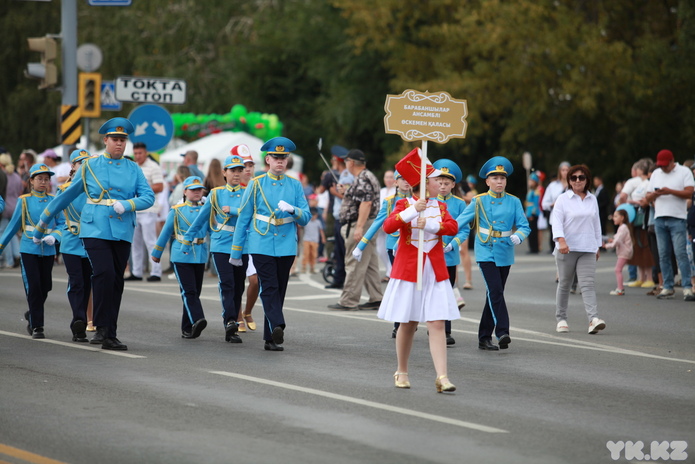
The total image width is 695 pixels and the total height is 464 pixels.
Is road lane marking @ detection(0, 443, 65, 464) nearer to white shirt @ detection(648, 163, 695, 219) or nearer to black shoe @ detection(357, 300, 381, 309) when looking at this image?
black shoe @ detection(357, 300, 381, 309)

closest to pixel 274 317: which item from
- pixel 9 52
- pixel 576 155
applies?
pixel 576 155

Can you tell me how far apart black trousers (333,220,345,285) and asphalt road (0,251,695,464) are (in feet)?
11.1

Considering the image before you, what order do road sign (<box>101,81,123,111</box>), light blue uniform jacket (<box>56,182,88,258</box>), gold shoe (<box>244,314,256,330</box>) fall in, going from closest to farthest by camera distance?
light blue uniform jacket (<box>56,182,88,258</box>), gold shoe (<box>244,314,256,330</box>), road sign (<box>101,81,123,111</box>)

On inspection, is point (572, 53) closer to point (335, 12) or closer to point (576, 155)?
point (576, 155)

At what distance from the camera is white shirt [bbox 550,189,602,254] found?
13195 mm

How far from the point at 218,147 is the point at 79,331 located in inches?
852

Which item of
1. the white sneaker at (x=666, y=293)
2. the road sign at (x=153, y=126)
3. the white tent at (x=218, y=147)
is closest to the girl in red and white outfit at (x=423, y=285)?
the white sneaker at (x=666, y=293)

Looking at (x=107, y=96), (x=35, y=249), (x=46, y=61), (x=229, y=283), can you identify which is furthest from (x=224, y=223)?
(x=107, y=96)

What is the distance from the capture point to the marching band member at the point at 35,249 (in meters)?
12.1

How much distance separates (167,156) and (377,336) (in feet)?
79.4

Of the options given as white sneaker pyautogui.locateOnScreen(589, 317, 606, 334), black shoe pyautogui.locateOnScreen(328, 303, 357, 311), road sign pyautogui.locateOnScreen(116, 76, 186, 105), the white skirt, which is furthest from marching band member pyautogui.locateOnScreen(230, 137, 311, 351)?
road sign pyautogui.locateOnScreen(116, 76, 186, 105)

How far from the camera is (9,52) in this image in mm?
55406

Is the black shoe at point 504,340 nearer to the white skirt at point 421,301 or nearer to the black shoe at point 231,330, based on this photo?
the white skirt at point 421,301

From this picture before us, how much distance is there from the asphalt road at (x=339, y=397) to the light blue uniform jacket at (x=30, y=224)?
92 cm
